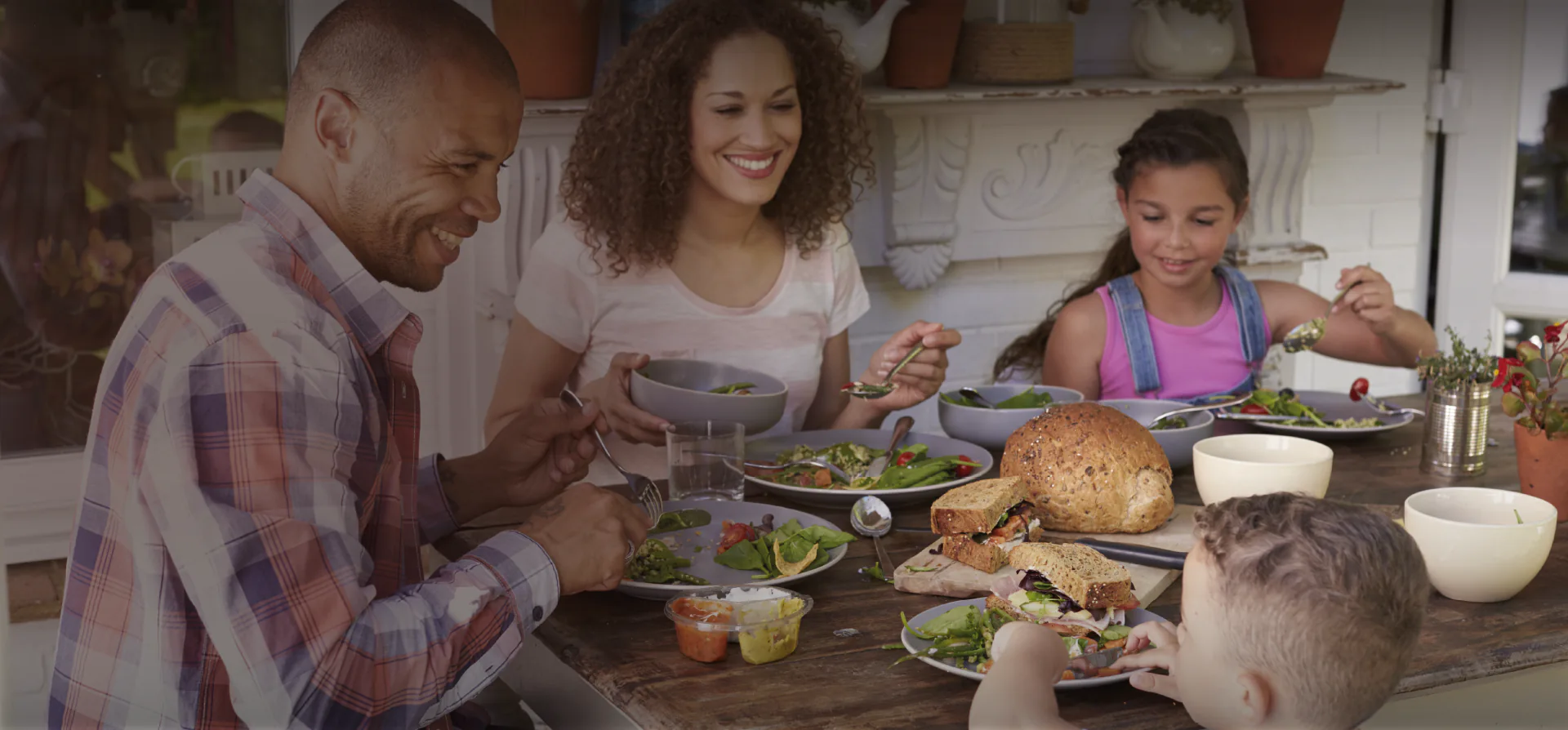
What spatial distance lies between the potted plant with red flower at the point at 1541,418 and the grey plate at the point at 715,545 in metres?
0.84

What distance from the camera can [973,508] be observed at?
147 centimetres

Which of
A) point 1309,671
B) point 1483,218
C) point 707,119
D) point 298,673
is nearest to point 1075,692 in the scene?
point 1309,671

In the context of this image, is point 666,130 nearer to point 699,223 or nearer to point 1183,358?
A: point 699,223

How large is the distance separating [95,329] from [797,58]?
148 centimetres

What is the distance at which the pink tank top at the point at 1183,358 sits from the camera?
2.64m

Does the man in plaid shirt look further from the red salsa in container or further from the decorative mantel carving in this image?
the decorative mantel carving

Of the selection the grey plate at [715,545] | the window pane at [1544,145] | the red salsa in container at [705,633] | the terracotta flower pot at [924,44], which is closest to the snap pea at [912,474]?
the grey plate at [715,545]

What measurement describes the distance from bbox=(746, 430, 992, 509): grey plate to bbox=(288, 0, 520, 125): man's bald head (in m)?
0.72

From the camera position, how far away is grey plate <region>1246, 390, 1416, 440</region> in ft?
6.68

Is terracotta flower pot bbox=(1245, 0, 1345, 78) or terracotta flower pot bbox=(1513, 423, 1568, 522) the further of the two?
terracotta flower pot bbox=(1245, 0, 1345, 78)

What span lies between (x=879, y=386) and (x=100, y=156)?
1601 millimetres

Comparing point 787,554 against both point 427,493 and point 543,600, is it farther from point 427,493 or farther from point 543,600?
point 427,493

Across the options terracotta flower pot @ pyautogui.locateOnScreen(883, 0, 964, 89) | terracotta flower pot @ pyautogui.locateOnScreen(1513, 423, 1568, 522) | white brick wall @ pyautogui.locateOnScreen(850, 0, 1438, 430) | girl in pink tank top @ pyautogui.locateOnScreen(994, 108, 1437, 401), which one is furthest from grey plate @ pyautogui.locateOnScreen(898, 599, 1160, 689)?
white brick wall @ pyautogui.locateOnScreen(850, 0, 1438, 430)

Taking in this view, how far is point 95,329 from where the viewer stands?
8.90 feet
